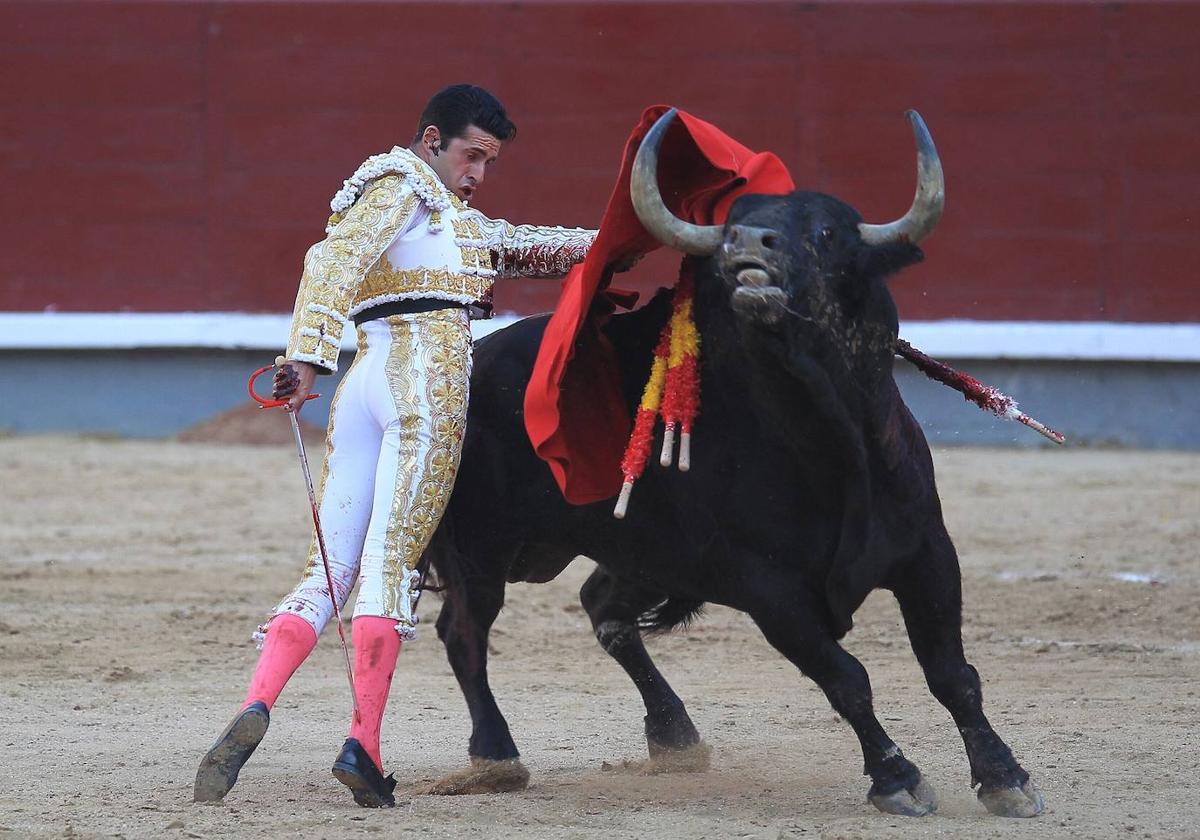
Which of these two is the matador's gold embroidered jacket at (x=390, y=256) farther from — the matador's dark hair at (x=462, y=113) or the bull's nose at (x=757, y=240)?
the bull's nose at (x=757, y=240)

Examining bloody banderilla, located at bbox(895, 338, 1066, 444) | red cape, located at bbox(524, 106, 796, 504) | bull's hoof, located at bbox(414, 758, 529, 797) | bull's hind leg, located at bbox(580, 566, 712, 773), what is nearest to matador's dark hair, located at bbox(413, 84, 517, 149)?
red cape, located at bbox(524, 106, 796, 504)

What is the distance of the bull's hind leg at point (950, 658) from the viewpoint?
2990mm

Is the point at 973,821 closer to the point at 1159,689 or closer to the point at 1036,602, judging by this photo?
the point at 1159,689

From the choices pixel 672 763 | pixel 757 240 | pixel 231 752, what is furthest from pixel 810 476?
pixel 231 752

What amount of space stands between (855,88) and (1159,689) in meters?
4.82

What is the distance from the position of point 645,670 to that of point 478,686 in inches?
15.7

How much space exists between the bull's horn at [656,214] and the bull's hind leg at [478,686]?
873 millimetres

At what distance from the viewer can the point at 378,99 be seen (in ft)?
27.9

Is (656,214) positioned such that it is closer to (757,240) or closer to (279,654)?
(757,240)

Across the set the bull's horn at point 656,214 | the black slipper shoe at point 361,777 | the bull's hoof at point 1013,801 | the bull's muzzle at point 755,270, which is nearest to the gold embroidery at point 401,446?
the black slipper shoe at point 361,777

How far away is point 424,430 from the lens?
3131mm

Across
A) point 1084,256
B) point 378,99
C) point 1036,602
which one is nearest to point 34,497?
point 378,99

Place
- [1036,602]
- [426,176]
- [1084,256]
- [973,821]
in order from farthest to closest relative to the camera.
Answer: [1084,256], [1036,602], [426,176], [973,821]

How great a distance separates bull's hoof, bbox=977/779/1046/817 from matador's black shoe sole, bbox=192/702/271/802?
3.87ft
